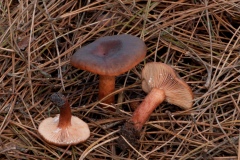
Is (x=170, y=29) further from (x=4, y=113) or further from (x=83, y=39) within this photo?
(x=4, y=113)

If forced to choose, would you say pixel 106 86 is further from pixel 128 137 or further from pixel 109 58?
pixel 128 137

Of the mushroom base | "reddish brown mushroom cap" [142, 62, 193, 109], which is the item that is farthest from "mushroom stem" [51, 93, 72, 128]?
"reddish brown mushroom cap" [142, 62, 193, 109]

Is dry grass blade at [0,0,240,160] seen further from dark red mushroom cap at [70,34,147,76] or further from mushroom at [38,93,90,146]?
dark red mushroom cap at [70,34,147,76]

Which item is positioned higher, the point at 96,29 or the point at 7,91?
the point at 96,29

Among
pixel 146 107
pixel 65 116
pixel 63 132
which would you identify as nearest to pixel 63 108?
pixel 65 116

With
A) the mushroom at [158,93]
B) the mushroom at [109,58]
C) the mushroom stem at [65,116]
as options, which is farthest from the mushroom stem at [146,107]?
the mushroom stem at [65,116]

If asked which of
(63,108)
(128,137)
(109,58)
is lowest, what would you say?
(128,137)

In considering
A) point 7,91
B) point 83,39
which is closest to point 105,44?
point 83,39
